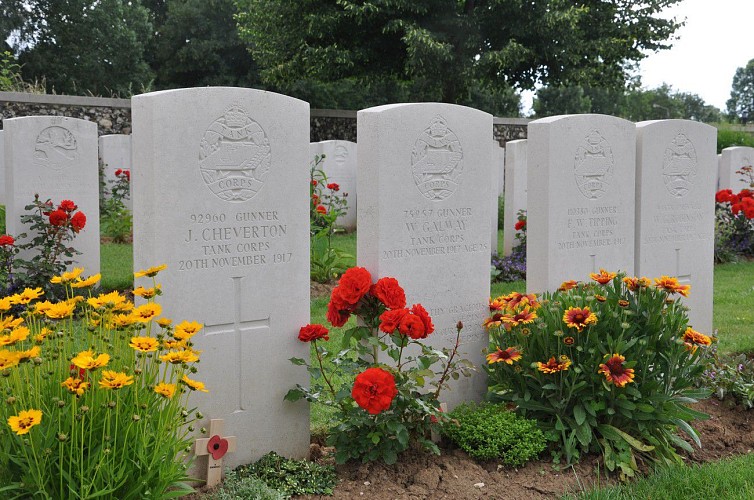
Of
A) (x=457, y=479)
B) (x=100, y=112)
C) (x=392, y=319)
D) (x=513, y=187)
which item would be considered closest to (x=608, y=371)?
(x=457, y=479)

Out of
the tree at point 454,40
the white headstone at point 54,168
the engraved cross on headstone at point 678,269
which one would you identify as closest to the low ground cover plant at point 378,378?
the engraved cross on headstone at point 678,269

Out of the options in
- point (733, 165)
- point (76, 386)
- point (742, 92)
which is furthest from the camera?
point (742, 92)

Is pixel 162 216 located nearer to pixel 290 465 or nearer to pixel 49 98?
pixel 290 465

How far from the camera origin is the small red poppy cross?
3795 mm

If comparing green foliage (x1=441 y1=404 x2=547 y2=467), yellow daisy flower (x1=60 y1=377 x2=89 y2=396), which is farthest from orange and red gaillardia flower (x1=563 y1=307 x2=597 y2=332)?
yellow daisy flower (x1=60 y1=377 x2=89 y2=396)

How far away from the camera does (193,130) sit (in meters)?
3.78

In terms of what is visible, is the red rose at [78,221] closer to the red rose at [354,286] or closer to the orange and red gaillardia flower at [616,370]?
the red rose at [354,286]

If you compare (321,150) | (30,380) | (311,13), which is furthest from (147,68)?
(30,380)

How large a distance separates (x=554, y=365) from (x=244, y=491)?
1617mm

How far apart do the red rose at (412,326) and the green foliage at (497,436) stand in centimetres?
66

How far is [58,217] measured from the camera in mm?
7344

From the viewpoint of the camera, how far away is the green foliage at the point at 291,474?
3.75 metres

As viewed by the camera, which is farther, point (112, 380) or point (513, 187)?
point (513, 187)

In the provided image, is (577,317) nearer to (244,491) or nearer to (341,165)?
(244,491)
